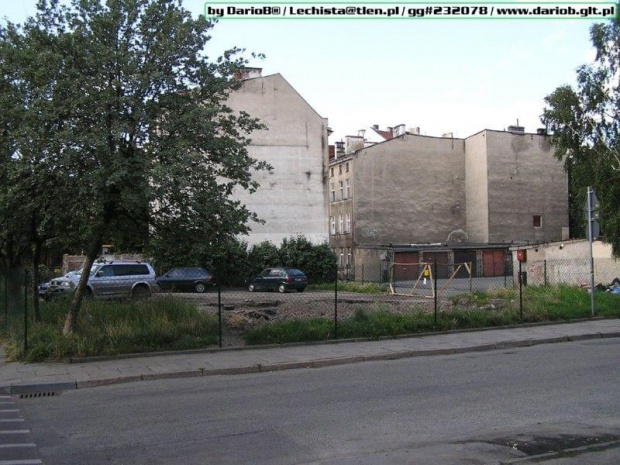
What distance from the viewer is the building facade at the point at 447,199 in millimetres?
53781

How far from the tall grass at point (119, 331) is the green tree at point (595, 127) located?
25.2 meters

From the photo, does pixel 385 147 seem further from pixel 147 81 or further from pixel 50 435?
pixel 50 435

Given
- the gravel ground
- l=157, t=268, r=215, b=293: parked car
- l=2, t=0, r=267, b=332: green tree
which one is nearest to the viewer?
l=2, t=0, r=267, b=332: green tree

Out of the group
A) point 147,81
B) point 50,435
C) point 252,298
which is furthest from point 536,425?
point 252,298

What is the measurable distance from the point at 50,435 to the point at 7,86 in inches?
321

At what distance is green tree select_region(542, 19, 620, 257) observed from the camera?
32.1 meters

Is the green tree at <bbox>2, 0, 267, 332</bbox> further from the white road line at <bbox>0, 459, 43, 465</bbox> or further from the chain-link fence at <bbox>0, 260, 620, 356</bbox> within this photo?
the white road line at <bbox>0, 459, 43, 465</bbox>

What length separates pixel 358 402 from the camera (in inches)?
321

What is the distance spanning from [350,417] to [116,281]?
2186 cm

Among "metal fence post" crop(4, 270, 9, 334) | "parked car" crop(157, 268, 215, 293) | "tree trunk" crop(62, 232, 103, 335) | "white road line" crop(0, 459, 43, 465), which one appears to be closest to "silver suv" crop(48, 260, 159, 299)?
Result: "parked car" crop(157, 268, 215, 293)

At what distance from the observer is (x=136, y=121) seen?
11.9 m

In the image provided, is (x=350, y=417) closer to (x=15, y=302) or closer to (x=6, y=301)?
(x=15, y=302)

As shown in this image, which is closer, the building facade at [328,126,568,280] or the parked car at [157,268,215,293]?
the parked car at [157,268,215,293]

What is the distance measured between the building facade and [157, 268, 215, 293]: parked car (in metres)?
18.9
